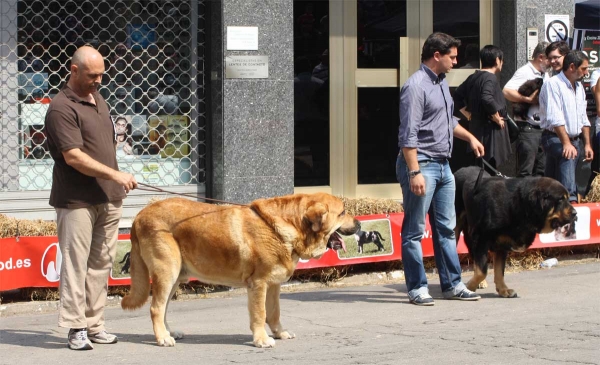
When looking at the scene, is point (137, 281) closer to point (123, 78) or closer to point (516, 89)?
point (123, 78)

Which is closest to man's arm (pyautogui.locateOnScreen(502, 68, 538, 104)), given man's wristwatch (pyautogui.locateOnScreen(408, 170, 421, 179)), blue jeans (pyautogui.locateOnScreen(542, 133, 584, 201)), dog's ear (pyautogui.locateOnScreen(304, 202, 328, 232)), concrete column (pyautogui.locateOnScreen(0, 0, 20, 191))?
blue jeans (pyautogui.locateOnScreen(542, 133, 584, 201))

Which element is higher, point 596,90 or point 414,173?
point 596,90

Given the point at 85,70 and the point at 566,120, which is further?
the point at 566,120

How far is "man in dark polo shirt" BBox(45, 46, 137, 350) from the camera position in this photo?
6785mm

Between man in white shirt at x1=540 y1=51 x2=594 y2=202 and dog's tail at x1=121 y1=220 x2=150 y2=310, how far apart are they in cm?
539

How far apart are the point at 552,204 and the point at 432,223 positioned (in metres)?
1.02

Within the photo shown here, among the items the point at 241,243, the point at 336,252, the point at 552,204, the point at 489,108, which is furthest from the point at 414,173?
the point at 489,108

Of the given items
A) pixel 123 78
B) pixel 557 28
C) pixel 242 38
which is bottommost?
pixel 123 78

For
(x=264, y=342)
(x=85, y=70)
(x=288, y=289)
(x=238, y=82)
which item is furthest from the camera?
(x=238, y=82)

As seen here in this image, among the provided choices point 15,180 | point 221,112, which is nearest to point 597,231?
point 221,112

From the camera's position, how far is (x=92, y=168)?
22.1 feet

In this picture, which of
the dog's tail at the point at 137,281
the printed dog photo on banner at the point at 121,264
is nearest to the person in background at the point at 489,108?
the printed dog photo on banner at the point at 121,264

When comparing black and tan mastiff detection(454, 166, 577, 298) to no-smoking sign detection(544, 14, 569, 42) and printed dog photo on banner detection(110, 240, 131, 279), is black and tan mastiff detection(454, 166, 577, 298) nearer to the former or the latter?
printed dog photo on banner detection(110, 240, 131, 279)

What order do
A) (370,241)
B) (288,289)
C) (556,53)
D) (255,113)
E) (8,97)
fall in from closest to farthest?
1. (288,289)
2. (370,241)
3. (8,97)
4. (255,113)
5. (556,53)
